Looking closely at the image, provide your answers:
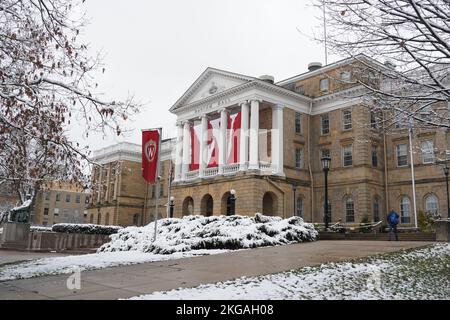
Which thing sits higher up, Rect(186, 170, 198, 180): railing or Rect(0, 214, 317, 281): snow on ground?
Rect(186, 170, 198, 180): railing

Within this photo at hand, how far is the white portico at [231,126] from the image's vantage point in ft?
132

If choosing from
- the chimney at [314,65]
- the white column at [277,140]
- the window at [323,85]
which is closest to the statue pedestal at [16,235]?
the white column at [277,140]

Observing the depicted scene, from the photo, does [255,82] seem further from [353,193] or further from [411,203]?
[411,203]

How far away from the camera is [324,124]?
43.9 metres

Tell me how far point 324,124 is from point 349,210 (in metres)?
9.55

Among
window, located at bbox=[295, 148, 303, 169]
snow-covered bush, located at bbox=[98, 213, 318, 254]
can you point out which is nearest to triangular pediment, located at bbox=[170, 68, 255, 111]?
window, located at bbox=[295, 148, 303, 169]

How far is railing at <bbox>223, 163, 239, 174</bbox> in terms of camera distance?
40.8 meters

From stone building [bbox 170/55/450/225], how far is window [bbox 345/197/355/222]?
0.31 ft

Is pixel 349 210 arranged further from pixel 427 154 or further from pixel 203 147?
pixel 203 147

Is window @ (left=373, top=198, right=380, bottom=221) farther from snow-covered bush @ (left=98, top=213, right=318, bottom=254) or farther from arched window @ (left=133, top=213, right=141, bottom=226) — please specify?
arched window @ (left=133, top=213, right=141, bottom=226)

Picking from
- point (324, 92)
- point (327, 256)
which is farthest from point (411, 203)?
point (327, 256)

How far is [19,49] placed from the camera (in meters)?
9.46

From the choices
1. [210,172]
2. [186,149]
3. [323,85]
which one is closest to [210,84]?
[186,149]

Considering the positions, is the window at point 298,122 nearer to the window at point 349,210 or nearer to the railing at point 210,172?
the window at point 349,210
